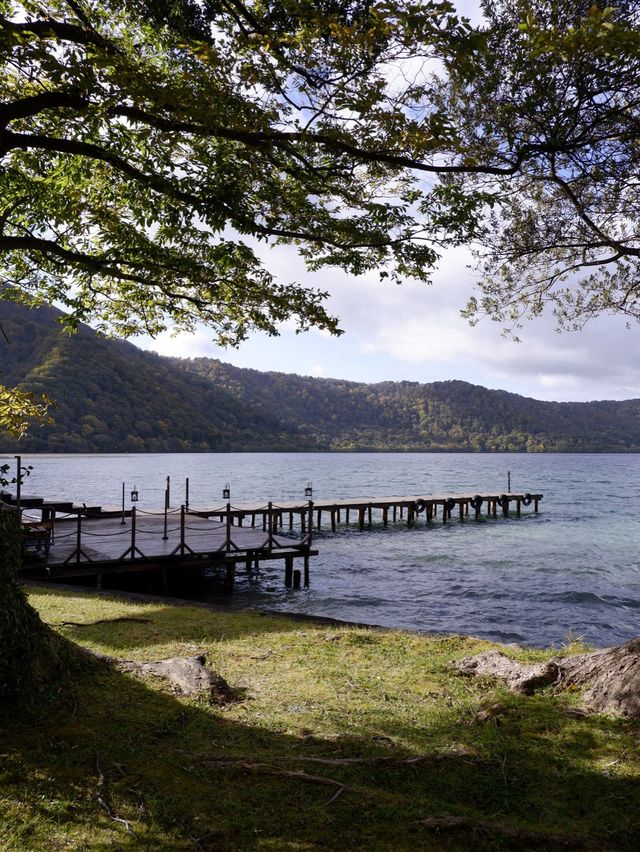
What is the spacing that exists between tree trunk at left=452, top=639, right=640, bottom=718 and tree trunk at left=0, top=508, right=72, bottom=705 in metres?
5.20

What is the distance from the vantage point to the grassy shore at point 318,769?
3953 mm

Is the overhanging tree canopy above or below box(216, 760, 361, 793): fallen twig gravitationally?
above

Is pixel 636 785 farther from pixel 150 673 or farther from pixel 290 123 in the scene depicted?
pixel 290 123

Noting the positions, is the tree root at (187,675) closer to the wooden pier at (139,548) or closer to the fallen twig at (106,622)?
the fallen twig at (106,622)

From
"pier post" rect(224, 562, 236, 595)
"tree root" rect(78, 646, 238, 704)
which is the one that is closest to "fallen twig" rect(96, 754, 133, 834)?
"tree root" rect(78, 646, 238, 704)

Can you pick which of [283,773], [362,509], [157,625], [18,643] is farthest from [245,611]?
[362,509]

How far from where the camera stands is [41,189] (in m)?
8.68

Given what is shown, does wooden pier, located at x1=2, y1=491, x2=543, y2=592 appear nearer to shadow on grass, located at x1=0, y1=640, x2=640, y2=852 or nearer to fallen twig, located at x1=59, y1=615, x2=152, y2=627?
fallen twig, located at x1=59, y1=615, x2=152, y2=627

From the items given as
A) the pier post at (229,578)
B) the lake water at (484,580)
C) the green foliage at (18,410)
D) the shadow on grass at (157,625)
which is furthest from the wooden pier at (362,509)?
the green foliage at (18,410)

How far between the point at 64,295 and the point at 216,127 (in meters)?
5.47

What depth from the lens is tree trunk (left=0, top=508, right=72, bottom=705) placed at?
5270mm

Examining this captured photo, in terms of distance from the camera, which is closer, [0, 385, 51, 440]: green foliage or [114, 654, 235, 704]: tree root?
[114, 654, 235, 704]: tree root

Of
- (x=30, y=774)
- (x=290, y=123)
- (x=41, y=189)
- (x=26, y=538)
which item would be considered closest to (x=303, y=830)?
(x=30, y=774)

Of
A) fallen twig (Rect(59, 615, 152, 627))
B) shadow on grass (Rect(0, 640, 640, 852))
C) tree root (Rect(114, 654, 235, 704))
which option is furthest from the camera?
fallen twig (Rect(59, 615, 152, 627))
